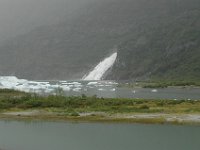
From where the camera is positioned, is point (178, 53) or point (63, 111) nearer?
point (63, 111)

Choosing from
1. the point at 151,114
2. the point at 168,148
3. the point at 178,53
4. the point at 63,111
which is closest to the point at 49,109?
the point at 63,111

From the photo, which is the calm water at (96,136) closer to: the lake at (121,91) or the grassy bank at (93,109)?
the grassy bank at (93,109)

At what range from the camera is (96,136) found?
42094mm

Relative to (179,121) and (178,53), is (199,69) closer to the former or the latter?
(178,53)

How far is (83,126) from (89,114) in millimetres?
7001

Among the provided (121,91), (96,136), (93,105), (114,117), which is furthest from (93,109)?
(121,91)

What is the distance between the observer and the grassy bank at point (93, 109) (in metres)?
51.7

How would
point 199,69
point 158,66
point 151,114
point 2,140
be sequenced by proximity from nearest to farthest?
1. point 2,140
2. point 151,114
3. point 199,69
4. point 158,66

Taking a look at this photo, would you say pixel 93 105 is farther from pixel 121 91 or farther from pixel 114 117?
pixel 121 91

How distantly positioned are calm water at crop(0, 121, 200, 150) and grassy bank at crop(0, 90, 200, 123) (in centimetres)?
365

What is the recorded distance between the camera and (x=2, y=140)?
134 feet

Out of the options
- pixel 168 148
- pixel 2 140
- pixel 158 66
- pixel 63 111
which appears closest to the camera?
pixel 168 148

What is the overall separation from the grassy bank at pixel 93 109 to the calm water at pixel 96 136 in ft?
12.0

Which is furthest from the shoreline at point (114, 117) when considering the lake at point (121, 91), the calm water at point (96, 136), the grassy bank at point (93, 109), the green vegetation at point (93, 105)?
the lake at point (121, 91)
